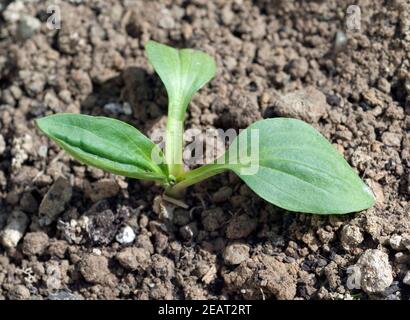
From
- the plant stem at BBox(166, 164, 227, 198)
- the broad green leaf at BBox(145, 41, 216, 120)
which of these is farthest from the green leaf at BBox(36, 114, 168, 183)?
the broad green leaf at BBox(145, 41, 216, 120)

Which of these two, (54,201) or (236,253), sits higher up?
(54,201)

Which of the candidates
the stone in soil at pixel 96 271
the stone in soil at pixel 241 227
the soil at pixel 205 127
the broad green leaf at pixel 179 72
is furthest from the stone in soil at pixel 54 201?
the stone in soil at pixel 241 227

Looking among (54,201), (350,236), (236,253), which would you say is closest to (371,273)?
(350,236)

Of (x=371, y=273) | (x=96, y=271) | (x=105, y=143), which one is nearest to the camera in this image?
(x=371, y=273)

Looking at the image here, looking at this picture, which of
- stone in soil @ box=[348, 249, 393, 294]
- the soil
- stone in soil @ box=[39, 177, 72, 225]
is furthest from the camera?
stone in soil @ box=[39, 177, 72, 225]

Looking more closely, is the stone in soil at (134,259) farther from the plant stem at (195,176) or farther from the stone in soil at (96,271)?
the plant stem at (195,176)

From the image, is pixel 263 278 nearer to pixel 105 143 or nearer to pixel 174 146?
pixel 174 146

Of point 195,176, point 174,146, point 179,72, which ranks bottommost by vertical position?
point 195,176

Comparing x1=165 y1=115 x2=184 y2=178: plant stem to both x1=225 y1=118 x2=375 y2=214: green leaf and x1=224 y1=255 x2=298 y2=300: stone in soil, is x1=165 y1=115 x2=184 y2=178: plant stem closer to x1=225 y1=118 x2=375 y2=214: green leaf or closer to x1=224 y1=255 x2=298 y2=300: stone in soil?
x1=225 y1=118 x2=375 y2=214: green leaf
